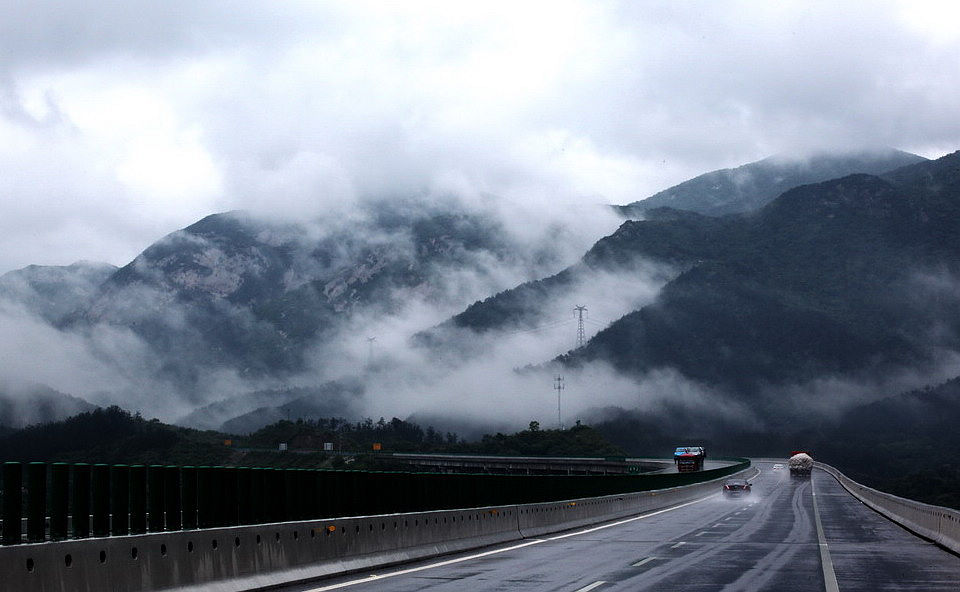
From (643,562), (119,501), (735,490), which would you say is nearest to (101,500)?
(119,501)

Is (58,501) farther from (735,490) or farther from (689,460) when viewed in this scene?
(689,460)

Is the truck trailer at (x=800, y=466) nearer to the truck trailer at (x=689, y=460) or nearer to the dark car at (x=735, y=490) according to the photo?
the truck trailer at (x=689, y=460)

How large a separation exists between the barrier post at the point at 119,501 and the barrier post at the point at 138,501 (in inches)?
6.9

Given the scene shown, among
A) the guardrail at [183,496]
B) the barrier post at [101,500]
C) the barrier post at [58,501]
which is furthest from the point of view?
the barrier post at [101,500]

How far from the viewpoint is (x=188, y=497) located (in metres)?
16.4

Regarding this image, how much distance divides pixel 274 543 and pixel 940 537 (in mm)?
20458

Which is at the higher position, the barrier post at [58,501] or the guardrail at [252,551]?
the barrier post at [58,501]

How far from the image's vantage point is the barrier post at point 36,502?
12.9m

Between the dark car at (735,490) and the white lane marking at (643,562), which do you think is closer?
the white lane marking at (643,562)

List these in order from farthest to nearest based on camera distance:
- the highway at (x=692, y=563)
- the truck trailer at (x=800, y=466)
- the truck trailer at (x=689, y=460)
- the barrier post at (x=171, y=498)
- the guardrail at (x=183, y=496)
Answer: the truck trailer at (x=689, y=460) < the truck trailer at (x=800, y=466) < the highway at (x=692, y=563) < the barrier post at (x=171, y=498) < the guardrail at (x=183, y=496)

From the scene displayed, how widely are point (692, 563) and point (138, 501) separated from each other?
493 inches

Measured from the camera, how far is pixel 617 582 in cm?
1970

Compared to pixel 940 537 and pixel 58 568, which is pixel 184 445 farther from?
pixel 58 568

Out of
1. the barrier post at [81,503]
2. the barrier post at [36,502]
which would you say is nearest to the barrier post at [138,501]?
the barrier post at [81,503]
